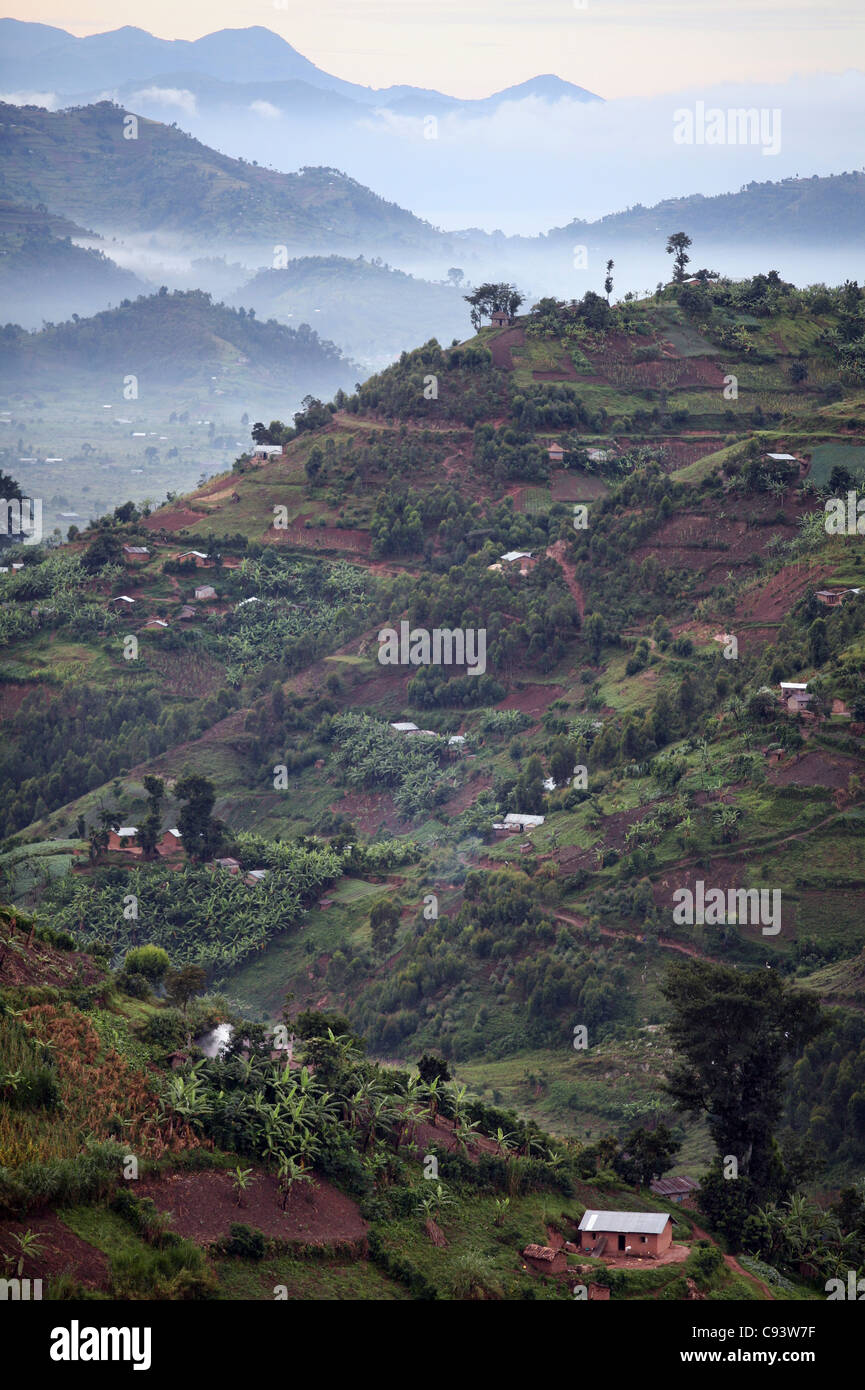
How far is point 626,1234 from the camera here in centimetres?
2102

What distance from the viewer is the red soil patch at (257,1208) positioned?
17938 mm

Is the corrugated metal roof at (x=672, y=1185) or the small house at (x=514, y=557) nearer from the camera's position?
the corrugated metal roof at (x=672, y=1185)

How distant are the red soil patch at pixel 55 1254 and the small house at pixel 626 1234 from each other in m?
7.76

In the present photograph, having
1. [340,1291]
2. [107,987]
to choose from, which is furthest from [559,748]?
[340,1291]

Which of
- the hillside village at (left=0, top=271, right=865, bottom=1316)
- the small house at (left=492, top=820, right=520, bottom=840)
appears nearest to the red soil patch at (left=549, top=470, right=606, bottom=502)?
the hillside village at (left=0, top=271, right=865, bottom=1316)

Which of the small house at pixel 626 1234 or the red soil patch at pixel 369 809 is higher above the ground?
the red soil patch at pixel 369 809

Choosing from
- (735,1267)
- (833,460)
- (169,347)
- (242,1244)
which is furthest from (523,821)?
(169,347)

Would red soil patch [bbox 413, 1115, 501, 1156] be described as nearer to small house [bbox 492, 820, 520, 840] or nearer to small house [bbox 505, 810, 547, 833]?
small house [bbox 505, 810, 547, 833]

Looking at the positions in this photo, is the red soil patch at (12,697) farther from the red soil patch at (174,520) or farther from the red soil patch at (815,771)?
the red soil patch at (815,771)

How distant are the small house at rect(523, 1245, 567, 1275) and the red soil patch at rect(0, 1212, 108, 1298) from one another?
250 inches

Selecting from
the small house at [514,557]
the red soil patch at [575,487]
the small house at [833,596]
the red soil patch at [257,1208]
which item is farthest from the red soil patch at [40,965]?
the red soil patch at [575,487]

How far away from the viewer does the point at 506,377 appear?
61062 mm

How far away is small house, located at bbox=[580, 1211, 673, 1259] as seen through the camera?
68.6 ft
